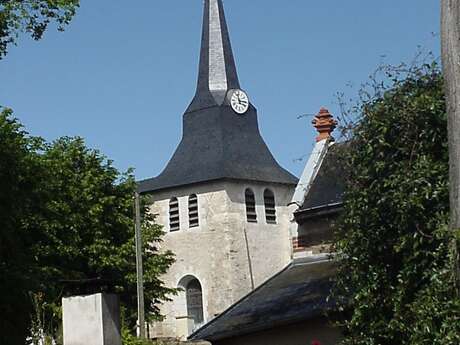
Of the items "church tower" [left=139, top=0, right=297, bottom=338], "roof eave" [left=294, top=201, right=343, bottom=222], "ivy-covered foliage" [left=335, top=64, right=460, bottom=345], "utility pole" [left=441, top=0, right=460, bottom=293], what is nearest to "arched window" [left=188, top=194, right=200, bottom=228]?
"church tower" [left=139, top=0, right=297, bottom=338]

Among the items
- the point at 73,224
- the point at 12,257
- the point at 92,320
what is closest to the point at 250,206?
the point at 73,224

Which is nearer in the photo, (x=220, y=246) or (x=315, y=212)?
(x=315, y=212)

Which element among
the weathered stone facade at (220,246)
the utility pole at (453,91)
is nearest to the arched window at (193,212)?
the weathered stone facade at (220,246)

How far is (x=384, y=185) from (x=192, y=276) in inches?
2004

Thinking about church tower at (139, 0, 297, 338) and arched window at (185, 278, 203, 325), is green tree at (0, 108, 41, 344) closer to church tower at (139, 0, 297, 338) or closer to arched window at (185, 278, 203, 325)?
church tower at (139, 0, 297, 338)

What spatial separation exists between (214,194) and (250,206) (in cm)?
286

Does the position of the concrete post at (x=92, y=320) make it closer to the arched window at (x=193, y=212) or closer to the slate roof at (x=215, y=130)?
the slate roof at (x=215, y=130)

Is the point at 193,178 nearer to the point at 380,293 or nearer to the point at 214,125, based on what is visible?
the point at 214,125

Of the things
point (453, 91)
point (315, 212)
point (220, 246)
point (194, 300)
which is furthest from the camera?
point (194, 300)

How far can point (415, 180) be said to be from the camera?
10320mm

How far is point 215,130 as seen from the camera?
202ft

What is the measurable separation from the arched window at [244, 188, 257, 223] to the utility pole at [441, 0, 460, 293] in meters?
52.3

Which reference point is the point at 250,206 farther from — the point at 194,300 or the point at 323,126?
the point at 323,126

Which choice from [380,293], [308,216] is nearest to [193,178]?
[308,216]
